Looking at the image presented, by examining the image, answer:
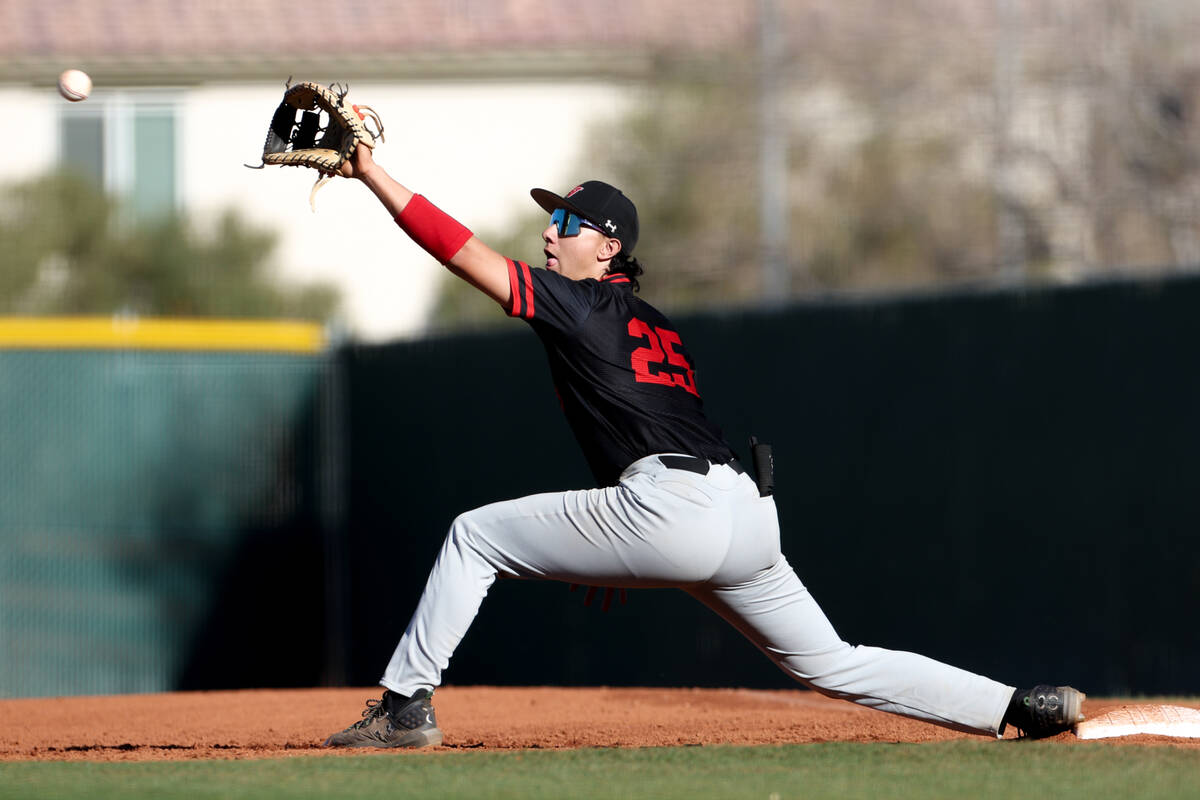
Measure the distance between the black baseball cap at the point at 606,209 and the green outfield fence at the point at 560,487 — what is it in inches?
125

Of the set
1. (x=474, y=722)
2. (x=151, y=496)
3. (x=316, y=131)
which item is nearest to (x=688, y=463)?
(x=316, y=131)

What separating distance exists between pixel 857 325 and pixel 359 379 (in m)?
4.67

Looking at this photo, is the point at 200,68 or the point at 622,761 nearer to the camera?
the point at 622,761

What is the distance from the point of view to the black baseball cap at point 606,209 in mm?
5609

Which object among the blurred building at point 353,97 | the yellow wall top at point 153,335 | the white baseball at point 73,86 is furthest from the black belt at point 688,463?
the blurred building at point 353,97

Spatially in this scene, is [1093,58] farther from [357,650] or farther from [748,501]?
[748,501]

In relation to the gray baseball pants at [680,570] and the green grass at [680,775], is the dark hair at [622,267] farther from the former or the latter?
the green grass at [680,775]

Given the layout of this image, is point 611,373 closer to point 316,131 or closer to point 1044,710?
point 316,131

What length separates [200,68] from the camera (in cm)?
2070

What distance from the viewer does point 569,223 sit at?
5656 millimetres

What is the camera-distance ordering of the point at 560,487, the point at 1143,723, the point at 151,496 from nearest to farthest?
the point at 1143,723 < the point at 560,487 < the point at 151,496

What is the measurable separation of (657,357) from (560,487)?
17.9 feet

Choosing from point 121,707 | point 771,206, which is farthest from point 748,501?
point 771,206

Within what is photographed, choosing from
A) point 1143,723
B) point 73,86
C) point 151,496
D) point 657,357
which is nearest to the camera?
point 657,357
